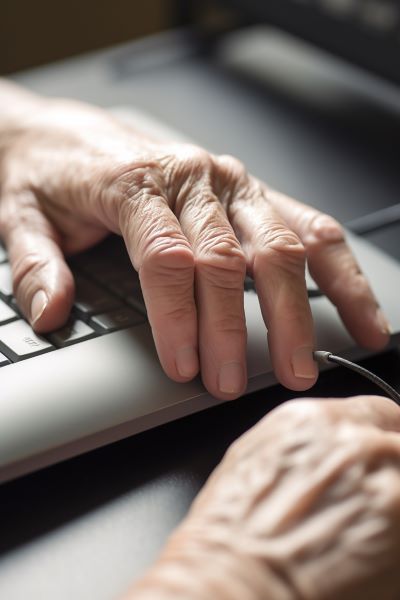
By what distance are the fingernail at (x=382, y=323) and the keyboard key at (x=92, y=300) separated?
6.5 inches

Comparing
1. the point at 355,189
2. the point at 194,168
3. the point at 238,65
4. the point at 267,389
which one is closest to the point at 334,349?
the point at 267,389

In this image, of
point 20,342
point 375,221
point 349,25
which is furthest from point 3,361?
point 349,25

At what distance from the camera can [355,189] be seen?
0.78 m

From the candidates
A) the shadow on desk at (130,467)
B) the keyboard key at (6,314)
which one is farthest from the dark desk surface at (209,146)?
the keyboard key at (6,314)

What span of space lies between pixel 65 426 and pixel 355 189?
430 mm

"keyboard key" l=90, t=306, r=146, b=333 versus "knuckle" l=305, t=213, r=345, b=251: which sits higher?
"knuckle" l=305, t=213, r=345, b=251

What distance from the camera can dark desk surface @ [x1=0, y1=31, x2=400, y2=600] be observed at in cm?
41

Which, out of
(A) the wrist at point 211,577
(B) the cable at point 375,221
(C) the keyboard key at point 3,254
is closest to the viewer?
(A) the wrist at point 211,577

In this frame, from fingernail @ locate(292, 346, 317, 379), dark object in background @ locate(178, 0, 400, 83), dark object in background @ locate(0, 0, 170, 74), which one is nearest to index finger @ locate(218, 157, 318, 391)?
fingernail @ locate(292, 346, 317, 379)

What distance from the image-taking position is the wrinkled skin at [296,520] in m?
0.32

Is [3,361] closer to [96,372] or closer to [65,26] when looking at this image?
[96,372]

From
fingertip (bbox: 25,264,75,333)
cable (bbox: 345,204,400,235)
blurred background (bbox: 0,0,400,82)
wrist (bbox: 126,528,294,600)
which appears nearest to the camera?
wrist (bbox: 126,528,294,600)

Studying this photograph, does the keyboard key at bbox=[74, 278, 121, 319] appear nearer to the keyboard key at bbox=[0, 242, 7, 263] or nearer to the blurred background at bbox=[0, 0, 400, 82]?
the keyboard key at bbox=[0, 242, 7, 263]

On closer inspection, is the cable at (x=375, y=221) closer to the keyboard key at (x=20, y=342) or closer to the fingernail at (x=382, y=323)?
the fingernail at (x=382, y=323)
